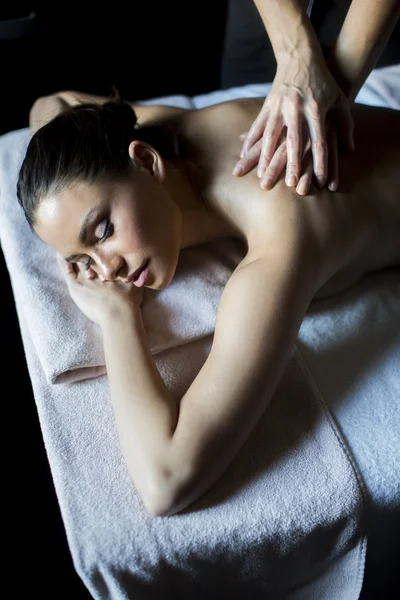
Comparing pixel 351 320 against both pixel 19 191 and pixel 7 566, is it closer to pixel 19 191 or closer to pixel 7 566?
pixel 19 191

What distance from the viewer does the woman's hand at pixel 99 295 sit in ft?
3.42

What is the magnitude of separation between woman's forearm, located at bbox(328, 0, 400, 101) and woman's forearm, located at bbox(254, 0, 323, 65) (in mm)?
62

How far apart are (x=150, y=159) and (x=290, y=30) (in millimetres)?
379

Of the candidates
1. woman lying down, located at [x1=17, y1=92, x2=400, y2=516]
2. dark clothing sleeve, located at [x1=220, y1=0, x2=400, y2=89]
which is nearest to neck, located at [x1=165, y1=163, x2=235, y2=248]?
woman lying down, located at [x1=17, y1=92, x2=400, y2=516]

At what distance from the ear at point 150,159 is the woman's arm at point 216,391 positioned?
25 centimetres

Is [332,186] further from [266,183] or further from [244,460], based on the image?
[244,460]

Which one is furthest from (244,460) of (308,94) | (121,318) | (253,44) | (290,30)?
(253,44)

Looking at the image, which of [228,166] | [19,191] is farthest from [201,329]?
[19,191]

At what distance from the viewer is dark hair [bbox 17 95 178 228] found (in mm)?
975

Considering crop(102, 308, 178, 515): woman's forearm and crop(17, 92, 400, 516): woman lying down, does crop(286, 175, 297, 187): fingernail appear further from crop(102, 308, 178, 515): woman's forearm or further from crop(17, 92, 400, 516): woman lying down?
crop(102, 308, 178, 515): woman's forearm

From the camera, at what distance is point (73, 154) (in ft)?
3.24

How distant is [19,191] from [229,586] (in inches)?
30.1

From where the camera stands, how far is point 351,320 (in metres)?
1.12

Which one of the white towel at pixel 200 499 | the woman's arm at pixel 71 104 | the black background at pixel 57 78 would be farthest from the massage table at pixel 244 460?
the woman's arm at pixel 71 104
